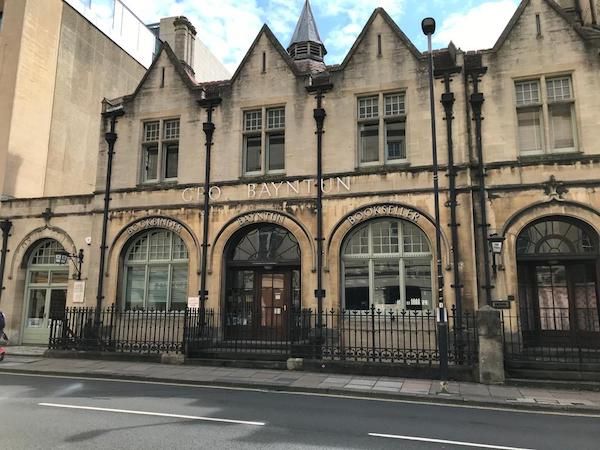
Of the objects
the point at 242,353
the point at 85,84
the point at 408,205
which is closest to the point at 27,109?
the point at 85,84

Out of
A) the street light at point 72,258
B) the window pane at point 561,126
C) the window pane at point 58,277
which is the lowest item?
the window pane at point 58,277

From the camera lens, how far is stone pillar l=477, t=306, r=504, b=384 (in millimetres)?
11727

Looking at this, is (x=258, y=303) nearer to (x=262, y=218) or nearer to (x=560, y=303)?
(x=262, y=218)

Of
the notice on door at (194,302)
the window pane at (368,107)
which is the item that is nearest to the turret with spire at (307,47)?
the window pane at (368,107)

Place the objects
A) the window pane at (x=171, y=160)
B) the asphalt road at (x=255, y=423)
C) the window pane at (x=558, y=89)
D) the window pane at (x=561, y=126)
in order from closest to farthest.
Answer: the asphalt road at (x=255, y=423) < the window pane at (x=561, y=126) < the window pane at (x=558, y=89) < the window pane at (x=171, y=160)

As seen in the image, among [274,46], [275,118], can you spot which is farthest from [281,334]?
[274,46]

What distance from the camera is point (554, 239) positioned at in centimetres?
1388

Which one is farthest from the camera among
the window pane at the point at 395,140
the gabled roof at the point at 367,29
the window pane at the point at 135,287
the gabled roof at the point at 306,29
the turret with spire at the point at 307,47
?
the gabled roof at the point at 306,29

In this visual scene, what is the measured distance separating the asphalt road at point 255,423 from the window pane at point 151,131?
10.2 m

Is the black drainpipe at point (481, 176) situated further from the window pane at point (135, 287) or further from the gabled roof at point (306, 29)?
the window pane at point (135, 287)

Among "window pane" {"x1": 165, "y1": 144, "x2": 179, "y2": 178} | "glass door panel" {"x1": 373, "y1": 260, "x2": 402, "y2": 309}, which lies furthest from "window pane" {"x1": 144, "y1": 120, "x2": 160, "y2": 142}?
"glass door panel" {"x1": 373, "y1": 260, "x2": 402, "y2": 309}

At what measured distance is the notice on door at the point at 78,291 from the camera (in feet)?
57.4

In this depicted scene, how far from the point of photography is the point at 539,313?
13922mm

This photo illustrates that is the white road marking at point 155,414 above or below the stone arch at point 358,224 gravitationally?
below
